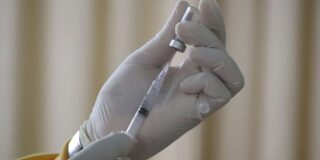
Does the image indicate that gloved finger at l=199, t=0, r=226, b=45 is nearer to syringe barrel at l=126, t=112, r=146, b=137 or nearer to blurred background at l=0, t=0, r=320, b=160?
syringe barrel at l=126, t=112, r=146, b=137

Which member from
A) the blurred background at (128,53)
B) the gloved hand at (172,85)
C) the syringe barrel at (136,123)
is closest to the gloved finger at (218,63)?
the gloved hand at (172,85)

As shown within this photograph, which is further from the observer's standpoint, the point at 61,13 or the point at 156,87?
the point at 61,13

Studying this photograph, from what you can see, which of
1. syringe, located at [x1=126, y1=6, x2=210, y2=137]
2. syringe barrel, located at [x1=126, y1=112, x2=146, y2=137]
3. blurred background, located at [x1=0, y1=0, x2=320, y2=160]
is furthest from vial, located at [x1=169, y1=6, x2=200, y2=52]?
blurred background, located at [x1=0, y1=0, x2=320, y2=160]

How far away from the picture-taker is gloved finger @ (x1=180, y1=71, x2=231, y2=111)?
2.13 ft

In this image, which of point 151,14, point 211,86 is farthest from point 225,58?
A: point 151,14

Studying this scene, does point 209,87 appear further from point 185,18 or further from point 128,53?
point 128,53

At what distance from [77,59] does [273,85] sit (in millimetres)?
576

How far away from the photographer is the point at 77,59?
1113 millimetres

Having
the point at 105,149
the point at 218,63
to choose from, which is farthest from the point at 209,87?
the point at 105,149

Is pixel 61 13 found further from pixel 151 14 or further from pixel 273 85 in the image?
pixel 273 85

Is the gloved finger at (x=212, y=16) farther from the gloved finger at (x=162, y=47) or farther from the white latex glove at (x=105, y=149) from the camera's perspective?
the white latex glove at (x=105, y=149)

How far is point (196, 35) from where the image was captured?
0.63 meters

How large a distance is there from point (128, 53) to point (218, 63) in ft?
1.71

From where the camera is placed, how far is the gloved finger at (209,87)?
0.65m
